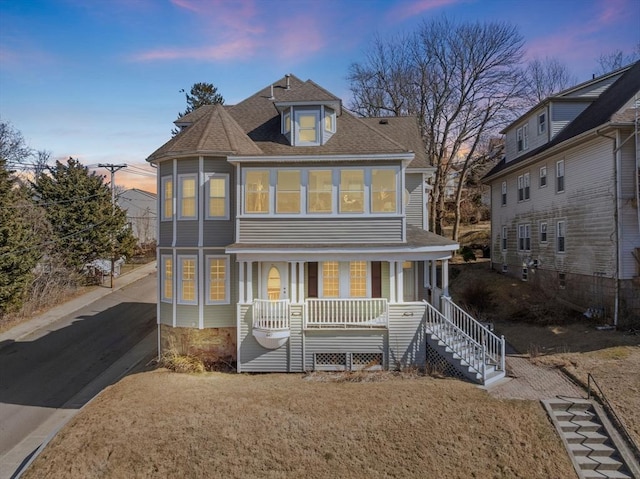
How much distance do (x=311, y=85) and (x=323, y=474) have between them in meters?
12.6

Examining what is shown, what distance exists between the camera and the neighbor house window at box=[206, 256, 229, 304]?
13328mm

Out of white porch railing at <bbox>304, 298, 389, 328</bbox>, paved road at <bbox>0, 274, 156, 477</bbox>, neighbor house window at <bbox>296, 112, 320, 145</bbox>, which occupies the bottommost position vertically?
paved road at <bbox>0, 274, 156, 477</bbox>

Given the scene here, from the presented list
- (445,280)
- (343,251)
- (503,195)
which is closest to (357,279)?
(343,251)

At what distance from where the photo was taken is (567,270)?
1908 cm

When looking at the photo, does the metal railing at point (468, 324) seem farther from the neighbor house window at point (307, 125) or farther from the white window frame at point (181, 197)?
the white window frame at point (181, 197)

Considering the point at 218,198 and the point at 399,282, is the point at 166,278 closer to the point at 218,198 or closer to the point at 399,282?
the point at 218,198

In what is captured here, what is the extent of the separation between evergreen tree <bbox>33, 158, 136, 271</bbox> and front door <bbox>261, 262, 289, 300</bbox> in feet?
60.6

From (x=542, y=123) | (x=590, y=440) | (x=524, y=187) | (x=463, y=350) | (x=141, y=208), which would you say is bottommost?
(x=590, y=440)

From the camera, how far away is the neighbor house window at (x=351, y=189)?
517 inches

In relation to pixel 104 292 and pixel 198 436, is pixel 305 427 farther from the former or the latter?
pixel 104 292

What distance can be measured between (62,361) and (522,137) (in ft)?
88.2

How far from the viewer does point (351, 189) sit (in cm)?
1316

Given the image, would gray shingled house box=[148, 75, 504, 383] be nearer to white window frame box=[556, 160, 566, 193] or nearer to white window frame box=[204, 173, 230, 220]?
white window frame box=[204, 173, 230, 220]

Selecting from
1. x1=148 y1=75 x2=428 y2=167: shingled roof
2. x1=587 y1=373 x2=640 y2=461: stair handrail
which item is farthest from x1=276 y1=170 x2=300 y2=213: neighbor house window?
x1=587 y1=373 x2=640 y2=461: stair handrail
